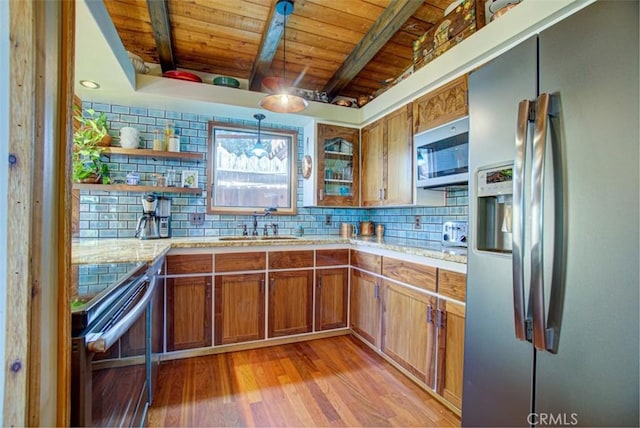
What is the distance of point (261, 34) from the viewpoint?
7.73 feet

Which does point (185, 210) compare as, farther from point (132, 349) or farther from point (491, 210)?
point (491, 210)

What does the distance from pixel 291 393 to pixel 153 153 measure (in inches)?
85.5

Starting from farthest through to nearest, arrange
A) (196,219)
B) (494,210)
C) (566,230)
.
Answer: (196,219) → (494,210) → (566,230)

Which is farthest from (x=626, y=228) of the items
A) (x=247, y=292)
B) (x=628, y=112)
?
(x=247, y=292)

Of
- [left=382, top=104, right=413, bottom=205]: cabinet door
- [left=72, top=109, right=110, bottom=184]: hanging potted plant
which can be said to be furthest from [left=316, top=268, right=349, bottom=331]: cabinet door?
[left=72, top=109, right=110, bottom=184]: hanging potted plant

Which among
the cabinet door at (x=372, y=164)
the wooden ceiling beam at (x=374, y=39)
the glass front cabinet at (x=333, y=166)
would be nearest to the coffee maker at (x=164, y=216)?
the glass front cabinet at (x=333, y=166)

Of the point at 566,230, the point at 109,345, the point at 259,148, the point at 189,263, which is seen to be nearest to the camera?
the point at 109,345

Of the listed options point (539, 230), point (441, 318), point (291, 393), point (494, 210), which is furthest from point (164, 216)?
point (539, 230)

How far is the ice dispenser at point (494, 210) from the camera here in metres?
1.23

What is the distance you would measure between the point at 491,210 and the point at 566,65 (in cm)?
61

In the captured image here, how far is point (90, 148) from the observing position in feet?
7.64

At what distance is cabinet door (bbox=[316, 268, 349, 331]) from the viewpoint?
2660mm

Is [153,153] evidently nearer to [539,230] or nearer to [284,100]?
[284,100]

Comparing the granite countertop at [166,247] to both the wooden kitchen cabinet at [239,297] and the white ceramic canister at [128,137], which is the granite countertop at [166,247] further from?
the white ceramic canister at [128,137]
